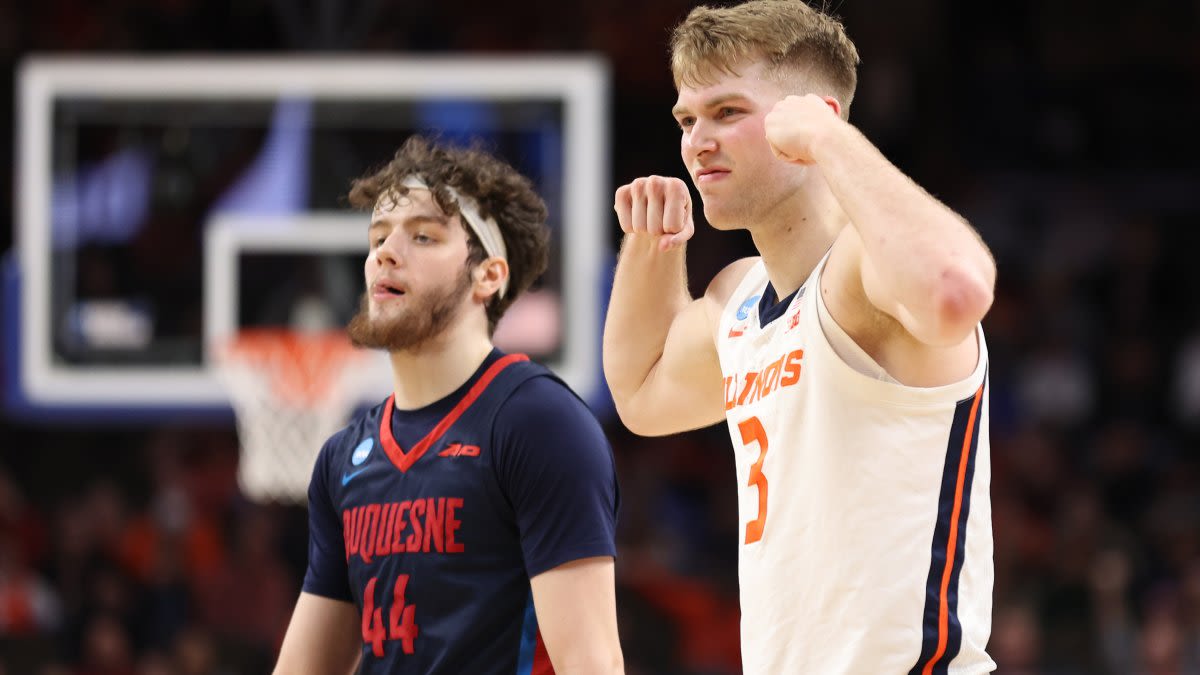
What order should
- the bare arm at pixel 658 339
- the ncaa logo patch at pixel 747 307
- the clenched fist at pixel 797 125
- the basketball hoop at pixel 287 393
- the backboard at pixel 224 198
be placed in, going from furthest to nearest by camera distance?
the backboard at pixel 224 198 < the basketball hoop at pixel 287 393 < the bare arm at pixel 658 339 < the ncaa logo patch at pixel 747 307 < the clenched fist at pixel 797 125

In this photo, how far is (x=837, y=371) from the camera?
2.89m

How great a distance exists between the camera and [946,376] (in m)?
2.89

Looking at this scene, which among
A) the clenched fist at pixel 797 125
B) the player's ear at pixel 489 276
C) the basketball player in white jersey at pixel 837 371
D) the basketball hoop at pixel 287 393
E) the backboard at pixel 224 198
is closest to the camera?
the basketball player in white jersey at pixel 837 371

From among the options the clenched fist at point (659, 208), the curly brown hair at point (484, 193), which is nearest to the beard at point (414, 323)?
the curly brown hair at point (484, 193)

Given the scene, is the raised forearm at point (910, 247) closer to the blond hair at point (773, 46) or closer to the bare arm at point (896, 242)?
the bare arm at point (896, 242)

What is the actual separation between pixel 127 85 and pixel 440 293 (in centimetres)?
489

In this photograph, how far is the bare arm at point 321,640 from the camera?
3.75m

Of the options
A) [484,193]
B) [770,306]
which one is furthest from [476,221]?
[770,306]

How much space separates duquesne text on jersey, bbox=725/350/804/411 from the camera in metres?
3.00

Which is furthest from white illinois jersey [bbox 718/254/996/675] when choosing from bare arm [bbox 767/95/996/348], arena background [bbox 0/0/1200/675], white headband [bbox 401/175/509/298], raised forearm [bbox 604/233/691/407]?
arena background [bbox 0/0/1200/675]

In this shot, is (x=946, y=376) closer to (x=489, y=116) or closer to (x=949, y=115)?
(x=489, y=116)

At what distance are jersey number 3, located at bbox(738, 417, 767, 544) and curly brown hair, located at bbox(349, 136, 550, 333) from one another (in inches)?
40.8

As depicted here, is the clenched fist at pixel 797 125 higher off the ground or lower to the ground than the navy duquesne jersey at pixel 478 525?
higher

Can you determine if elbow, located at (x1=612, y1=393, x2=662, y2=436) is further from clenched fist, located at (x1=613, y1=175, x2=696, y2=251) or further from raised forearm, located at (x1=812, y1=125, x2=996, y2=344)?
raised forearm, located at (x1=812, y1=125, x2=996, y2=344)
